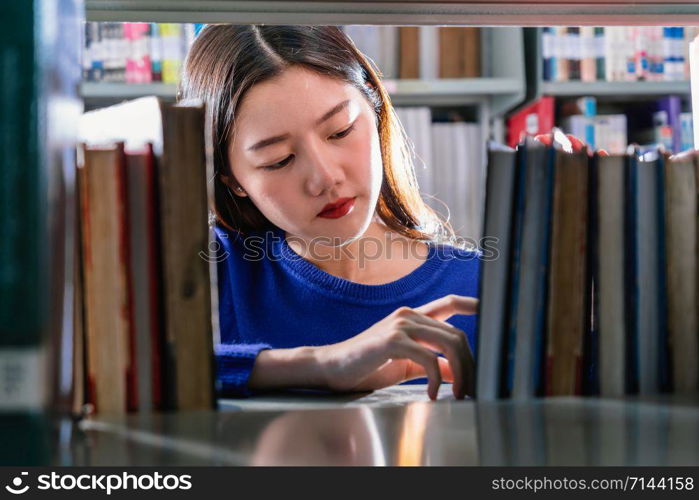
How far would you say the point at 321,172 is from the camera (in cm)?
113

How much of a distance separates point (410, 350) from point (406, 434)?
0.16 meters

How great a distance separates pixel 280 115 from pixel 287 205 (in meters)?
0.16

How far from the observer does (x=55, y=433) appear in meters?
0.44

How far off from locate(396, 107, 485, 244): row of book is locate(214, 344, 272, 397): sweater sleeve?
5.98ft

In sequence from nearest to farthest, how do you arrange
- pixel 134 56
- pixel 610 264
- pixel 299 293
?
pixel 610 264 → pixel 299 293 → pixel 134 56

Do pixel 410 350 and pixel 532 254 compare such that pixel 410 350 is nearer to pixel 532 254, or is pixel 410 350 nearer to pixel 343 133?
pixel 532 254

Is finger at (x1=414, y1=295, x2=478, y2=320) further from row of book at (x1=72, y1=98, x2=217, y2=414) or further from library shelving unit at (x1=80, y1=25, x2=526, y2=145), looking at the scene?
library shelving unit at (x1=80, y1=25, x2=526, y2=145)

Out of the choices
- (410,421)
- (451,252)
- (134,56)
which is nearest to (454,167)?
(451,252)

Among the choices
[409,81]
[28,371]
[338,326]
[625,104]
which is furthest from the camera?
[625,104]

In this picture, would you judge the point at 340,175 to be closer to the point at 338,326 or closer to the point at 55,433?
the point at 338,326

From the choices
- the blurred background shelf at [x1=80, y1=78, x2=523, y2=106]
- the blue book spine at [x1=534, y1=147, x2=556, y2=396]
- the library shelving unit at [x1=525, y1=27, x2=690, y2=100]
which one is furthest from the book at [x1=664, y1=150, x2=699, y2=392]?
the library shelving unit at [x1=525, y1=27, x2=690, y2=100]

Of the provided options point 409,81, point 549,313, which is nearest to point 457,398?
point 549,313

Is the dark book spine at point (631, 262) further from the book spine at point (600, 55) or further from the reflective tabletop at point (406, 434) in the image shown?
the book spine at point (600, 55)

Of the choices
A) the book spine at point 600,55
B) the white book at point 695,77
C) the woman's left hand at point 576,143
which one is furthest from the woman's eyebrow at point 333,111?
the book spine at point 600,55
